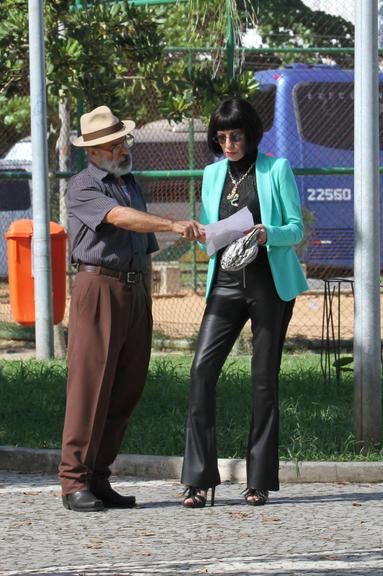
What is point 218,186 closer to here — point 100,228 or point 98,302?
point 100,228

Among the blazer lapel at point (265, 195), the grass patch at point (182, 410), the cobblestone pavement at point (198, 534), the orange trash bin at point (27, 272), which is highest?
the blazer lapel at point (265, 195)

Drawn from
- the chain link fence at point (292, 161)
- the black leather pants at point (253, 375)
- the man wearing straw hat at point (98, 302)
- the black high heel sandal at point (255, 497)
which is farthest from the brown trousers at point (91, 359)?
the chain link fence at point (292, 161)

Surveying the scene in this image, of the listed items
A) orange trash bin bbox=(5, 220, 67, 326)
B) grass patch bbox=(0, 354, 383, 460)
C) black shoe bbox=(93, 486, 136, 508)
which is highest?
orange trash bin bbox=(5, 220, 67, 326)

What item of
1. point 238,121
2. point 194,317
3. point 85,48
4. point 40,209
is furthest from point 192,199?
point 238,121

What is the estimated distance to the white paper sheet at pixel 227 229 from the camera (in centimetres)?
722

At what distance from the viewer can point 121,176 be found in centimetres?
754

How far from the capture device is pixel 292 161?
20.7 m

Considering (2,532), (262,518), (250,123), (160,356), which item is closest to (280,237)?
(250,123)

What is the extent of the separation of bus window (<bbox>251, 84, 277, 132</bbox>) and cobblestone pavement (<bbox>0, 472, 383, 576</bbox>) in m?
13.1

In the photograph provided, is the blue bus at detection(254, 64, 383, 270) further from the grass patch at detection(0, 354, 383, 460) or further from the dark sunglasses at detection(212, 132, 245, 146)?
the dark sunglasses at detection(212, 132, 245, 146)

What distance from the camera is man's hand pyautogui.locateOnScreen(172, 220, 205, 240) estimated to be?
709 cm

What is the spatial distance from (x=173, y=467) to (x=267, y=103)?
13.1 meters

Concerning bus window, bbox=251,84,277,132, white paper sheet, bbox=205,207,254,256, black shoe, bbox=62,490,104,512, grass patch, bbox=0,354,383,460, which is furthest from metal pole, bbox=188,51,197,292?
black shoe, bbox=62,490,104,512

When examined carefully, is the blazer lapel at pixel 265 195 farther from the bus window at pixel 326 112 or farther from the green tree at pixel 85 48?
the bus window at pixel 326 112
